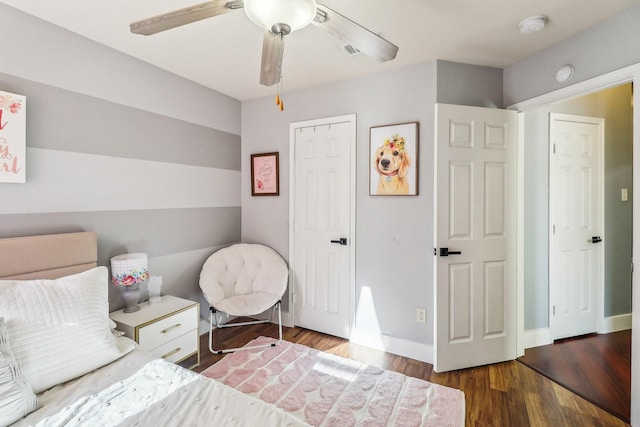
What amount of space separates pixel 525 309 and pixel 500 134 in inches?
61.7

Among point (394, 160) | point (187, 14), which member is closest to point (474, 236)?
point (394, 160)

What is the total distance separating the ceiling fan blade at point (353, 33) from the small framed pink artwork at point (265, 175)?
1.96 metres

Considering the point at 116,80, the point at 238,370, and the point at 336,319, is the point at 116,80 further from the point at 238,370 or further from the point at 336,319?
the point at 336,319

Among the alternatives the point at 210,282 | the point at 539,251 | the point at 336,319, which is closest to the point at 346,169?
the point at 336,319

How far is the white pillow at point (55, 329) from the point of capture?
1301 mm

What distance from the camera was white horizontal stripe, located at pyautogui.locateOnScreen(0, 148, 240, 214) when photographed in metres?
1.83

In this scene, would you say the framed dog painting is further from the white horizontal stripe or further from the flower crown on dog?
the white horizontal stripe

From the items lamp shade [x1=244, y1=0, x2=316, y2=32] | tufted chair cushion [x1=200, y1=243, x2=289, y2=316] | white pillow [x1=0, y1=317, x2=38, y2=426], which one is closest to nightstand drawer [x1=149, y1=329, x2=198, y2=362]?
tufted chair cushion [x1=200, y1=243, x2=289, y2=316]

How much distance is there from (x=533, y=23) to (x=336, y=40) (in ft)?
4.03

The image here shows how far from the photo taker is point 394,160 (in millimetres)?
2570

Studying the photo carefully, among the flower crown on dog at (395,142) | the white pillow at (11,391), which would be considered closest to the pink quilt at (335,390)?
the white pillow at (11,391)

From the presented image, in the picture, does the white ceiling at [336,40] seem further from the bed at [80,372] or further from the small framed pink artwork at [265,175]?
the bed at [80,372]

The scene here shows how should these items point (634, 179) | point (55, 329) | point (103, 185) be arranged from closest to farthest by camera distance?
1. point (55, 329)
2. point (634, 179)
3. point (103, 185)

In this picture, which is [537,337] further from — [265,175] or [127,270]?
[127,270]
